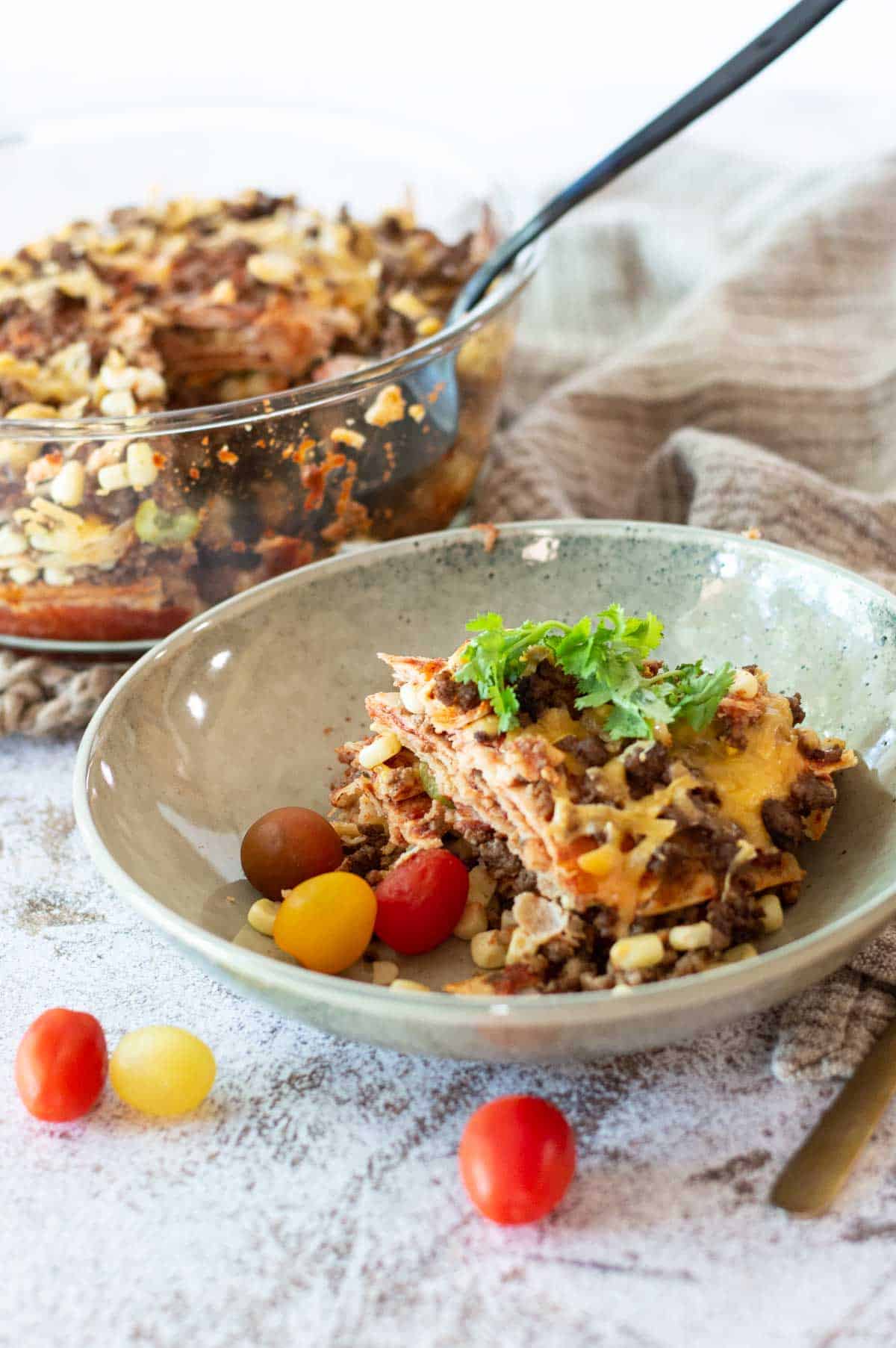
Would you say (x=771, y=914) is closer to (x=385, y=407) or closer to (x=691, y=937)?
(x=691, y=937)

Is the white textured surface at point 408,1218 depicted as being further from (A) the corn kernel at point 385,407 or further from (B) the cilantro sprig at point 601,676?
(A) the corn kernel at point 385,407

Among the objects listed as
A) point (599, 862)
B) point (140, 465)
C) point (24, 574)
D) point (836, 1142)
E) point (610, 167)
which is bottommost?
point (836, 1142)

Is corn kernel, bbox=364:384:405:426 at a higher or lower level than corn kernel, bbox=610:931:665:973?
higher

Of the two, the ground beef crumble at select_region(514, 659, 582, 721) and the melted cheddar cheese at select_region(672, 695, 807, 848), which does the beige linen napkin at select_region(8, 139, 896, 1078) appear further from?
the ground beef crumble at select_region(514, 659, 582, 721)

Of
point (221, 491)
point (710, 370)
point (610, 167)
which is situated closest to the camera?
point (221, 491)

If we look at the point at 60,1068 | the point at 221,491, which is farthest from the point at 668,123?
the point at 60,1068

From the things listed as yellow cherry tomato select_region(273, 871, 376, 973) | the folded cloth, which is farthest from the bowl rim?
yellow cherry tomato select_region(273, 871, 376, 973)
